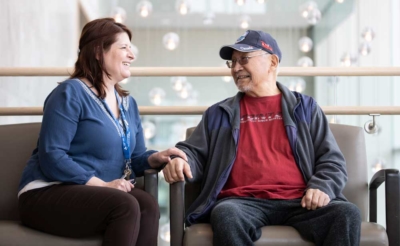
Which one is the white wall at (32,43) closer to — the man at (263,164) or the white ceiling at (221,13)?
the man at (263,164)

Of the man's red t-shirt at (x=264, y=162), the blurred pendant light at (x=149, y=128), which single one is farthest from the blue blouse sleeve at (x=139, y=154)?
the blurred pendant light at (x=149, y=128)

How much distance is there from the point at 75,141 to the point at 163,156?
0.34 metres

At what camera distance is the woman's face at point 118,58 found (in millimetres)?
2529

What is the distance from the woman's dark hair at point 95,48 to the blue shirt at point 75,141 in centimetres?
7

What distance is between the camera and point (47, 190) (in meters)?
2.30

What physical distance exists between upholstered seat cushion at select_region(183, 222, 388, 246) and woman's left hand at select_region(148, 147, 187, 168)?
35cm

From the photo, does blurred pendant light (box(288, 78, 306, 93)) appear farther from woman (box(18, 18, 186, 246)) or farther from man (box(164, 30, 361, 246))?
woman (box(18, 18, 186, 246))

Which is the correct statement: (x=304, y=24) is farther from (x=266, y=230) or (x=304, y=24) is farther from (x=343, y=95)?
(x=266, y=230)

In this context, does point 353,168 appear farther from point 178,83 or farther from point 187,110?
point 178,83

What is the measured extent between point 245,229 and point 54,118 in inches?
31.3

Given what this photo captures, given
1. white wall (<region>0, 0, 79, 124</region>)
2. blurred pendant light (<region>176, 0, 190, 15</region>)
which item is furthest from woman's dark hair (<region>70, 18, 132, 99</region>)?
blurred pendant light (<region>176, 0, 190, 15</region>)

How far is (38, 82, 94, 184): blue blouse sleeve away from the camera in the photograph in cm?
228

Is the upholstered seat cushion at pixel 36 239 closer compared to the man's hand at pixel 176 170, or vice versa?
the upholstered seat cushion at pixel 36 239

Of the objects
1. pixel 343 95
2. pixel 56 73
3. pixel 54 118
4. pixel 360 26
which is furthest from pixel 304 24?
pixel 54 118
